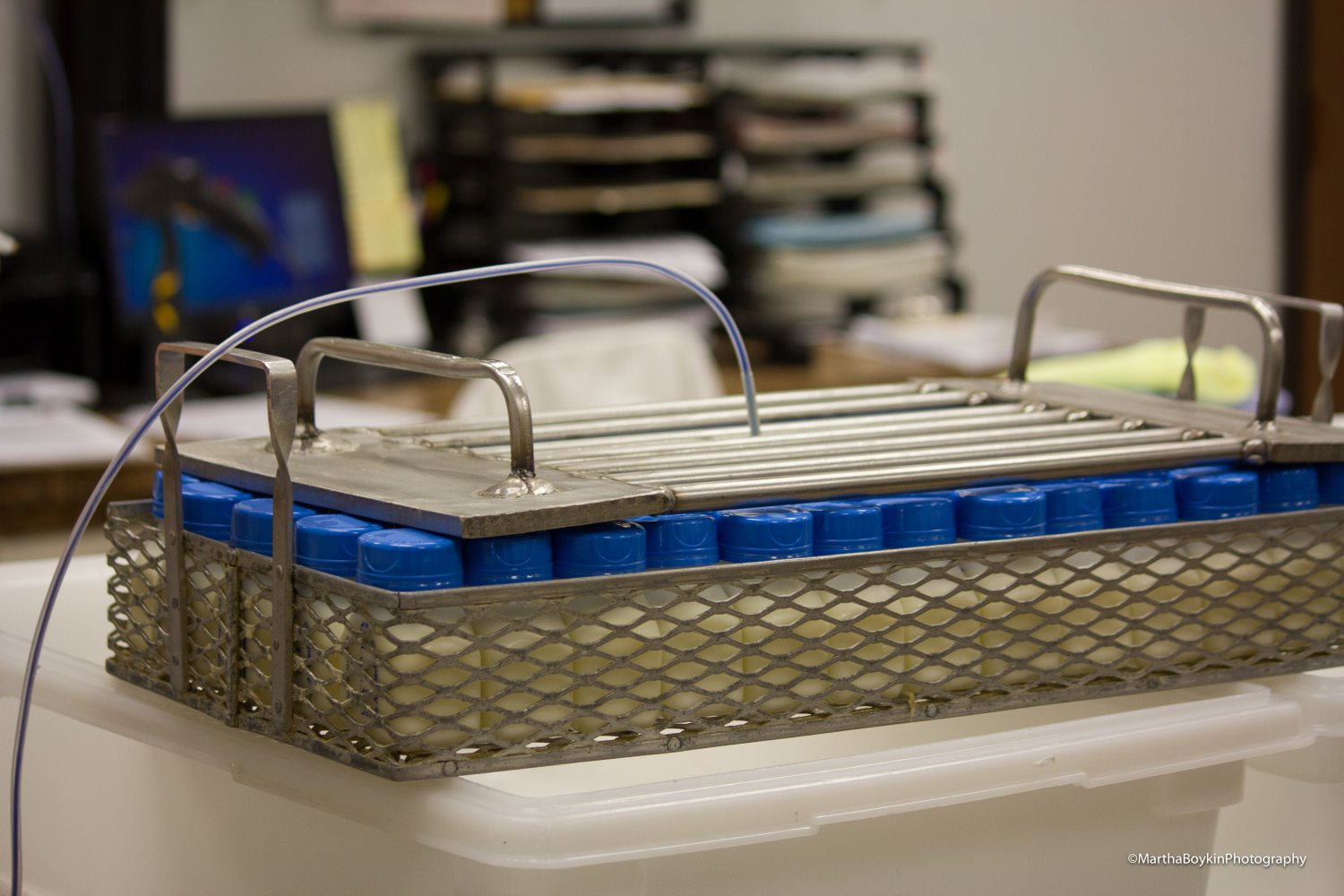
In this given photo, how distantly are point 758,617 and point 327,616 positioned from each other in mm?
195

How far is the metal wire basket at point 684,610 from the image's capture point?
672 millimetres

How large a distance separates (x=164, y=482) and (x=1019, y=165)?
3.11m

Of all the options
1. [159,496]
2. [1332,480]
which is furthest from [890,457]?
[159,496]

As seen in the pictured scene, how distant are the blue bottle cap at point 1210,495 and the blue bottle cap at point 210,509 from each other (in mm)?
474

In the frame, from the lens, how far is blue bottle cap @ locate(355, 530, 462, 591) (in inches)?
25.6

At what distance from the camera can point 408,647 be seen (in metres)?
0.65

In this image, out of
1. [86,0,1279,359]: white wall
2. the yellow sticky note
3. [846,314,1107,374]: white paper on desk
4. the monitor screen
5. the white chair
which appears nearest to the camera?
the white chair

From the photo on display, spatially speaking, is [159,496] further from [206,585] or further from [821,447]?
[821,447]

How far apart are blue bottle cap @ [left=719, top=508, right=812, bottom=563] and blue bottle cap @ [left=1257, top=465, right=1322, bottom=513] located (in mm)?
277

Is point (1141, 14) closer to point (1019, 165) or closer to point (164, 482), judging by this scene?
point (1019, 165)

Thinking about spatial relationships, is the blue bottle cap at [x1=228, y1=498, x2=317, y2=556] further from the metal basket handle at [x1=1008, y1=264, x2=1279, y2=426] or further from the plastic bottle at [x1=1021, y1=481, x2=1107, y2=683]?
the metal basket handle at [x1=1008, y1=264, x2=1279, y2=426]

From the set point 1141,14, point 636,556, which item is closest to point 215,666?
point 636,556

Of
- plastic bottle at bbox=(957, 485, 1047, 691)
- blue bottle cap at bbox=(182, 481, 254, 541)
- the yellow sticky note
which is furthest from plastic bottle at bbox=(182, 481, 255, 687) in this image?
the yellow sticky note

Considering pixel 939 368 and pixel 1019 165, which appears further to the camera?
pixel 1019 165
